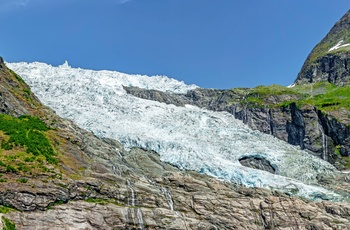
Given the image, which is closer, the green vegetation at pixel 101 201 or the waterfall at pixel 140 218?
the waterfall at pixel 140 218

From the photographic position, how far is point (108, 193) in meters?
51.4

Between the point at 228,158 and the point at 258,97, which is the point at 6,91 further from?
the point at 258,97

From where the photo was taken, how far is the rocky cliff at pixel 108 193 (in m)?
46.2

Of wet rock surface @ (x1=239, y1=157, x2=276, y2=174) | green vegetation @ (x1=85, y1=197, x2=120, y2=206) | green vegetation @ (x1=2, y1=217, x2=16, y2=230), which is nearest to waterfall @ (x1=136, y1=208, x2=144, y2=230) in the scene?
green vegetation @ (x1=85, y1=197, x2=120, y2=206)

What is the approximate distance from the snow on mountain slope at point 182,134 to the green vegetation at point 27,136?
1927 cm

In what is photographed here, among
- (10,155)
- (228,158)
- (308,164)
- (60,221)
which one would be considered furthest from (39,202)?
(308,164)

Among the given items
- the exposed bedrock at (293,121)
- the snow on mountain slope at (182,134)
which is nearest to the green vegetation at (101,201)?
the snow on mountain slope at (182,134)

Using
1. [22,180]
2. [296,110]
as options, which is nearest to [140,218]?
[22,180]

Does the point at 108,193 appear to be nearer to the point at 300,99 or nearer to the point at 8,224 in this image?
the point at 8,224

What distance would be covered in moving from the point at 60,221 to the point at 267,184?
111 ft

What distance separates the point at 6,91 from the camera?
6650cm

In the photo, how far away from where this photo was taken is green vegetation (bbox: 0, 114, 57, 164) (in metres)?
53.3

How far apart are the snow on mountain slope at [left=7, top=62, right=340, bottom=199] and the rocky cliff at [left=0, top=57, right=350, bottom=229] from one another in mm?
5362

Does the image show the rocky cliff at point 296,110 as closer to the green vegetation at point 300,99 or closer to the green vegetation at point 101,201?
the green vegetation at point 300,99
